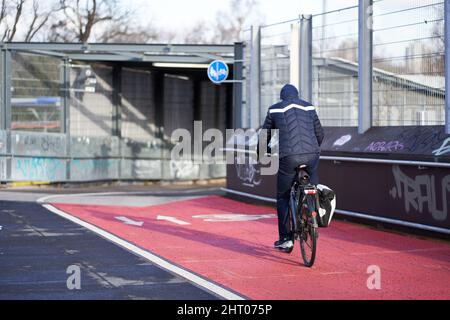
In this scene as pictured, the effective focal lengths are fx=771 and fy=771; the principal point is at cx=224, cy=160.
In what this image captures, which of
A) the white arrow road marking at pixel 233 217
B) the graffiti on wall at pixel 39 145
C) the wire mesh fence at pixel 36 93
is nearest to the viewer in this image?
the white arrow road marking at pixel 233 217

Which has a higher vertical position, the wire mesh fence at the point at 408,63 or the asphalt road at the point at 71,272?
the wire mesh fence at the point at 408,63

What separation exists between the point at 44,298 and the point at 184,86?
24.1m

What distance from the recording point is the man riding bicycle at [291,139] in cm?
856

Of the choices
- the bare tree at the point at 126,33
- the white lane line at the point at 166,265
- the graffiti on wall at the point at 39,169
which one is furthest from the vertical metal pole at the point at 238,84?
the bare tree at the point at 126,33

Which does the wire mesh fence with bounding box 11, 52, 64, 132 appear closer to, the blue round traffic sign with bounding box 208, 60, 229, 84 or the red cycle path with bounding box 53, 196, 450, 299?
the blue round traffic sign with bounding box 208, 60, 229, 84

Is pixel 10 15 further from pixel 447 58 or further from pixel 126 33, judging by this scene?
pixel 447 58

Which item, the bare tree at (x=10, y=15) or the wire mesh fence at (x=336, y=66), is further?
the bare tree at (x=10, y=15)

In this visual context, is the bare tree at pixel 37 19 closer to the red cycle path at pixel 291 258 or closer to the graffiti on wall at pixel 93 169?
the graffiti on wall at pixel 93 169

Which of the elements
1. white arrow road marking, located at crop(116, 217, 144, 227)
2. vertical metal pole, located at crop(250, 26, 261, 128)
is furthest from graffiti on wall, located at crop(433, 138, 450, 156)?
vertical metal pole, located at crop(250, 26, 261, 128)

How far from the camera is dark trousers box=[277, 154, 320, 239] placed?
28.1 ft

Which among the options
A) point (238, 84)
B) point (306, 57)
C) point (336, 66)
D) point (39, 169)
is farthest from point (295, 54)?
point (39, 169)

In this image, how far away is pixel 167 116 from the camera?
29.8m

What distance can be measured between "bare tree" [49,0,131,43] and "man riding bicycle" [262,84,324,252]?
67.4 feet

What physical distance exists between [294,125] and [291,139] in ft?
0.55
